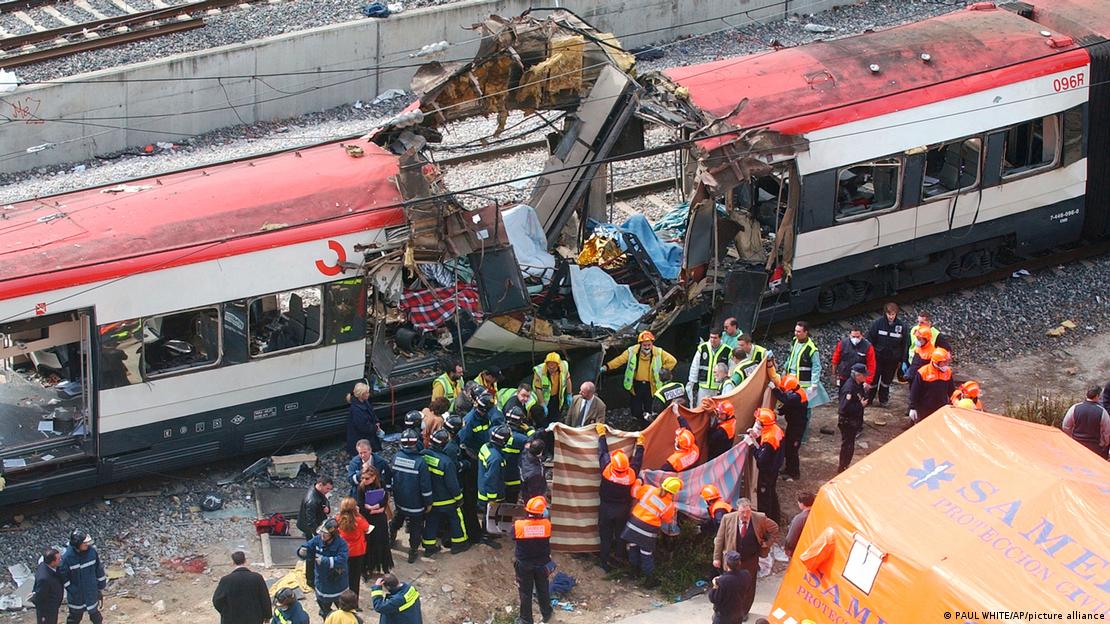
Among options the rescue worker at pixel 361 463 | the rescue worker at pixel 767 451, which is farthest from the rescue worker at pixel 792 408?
the rescue worker at pixel 361 463

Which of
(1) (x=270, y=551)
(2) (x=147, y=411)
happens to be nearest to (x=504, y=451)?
(1) (x=270, y=551)

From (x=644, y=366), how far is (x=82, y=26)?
37.6 feet

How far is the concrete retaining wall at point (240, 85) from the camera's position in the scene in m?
18.8

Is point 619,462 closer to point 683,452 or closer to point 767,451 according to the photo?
point 683,452

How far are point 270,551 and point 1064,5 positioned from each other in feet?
38.3

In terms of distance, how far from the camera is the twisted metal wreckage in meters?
13.4

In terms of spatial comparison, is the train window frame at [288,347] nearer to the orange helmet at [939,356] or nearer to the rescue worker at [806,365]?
the rescue worker at [806,365]

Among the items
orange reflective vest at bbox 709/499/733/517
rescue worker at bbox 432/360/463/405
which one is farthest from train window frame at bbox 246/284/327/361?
orange reflective vest at bbox 709/499/733/517

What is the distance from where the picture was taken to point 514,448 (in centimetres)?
1191

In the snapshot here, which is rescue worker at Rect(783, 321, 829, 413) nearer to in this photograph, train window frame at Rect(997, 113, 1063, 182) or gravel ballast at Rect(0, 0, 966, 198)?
train window frame at Rect(997, 113, 1063, 182)

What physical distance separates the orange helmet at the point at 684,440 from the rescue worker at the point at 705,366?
1.44 meters

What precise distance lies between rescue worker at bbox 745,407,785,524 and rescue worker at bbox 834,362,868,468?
918 millimetres

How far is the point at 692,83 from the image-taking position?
15.2 meters

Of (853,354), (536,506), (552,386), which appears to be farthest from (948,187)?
(536,506)
